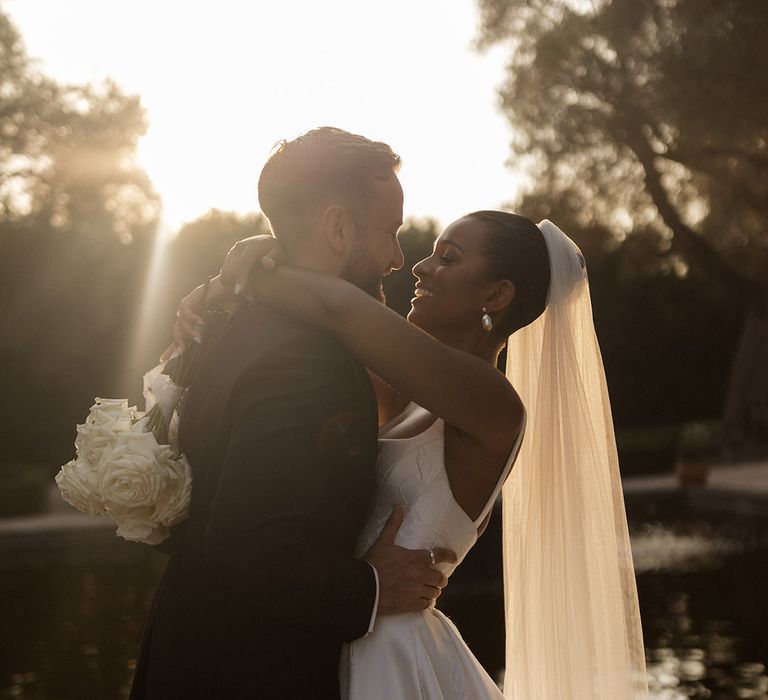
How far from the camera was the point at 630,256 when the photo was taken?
29.7m

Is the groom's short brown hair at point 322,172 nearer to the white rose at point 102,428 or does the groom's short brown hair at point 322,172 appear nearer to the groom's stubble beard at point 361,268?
the groom's stubble beard at point 361,268

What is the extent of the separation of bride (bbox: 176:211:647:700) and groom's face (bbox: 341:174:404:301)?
0.43 ft

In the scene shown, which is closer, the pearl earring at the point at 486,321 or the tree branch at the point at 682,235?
the pearl earring at the point at 486,321

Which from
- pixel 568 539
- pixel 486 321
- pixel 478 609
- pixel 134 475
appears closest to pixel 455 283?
pixel 486 321

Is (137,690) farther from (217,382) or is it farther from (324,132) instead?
(324,132)

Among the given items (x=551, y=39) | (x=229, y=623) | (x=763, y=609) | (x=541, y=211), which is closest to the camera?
(x=229, y=623)

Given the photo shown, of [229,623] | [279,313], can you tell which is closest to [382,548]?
[229,623]

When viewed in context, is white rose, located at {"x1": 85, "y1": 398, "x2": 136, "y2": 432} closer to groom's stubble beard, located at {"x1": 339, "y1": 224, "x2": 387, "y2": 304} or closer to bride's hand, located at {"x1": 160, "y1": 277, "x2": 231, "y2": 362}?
bride's hand, located at {"x1": 160, "y1": 277, "x2": 231, "y2": 362}

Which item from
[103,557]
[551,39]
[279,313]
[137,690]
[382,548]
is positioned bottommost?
[137,690]

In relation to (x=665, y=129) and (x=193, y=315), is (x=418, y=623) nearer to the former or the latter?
(x=193, y=315)

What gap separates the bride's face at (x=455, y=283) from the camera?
2875mm

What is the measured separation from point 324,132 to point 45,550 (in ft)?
46.5

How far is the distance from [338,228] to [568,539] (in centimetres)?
111

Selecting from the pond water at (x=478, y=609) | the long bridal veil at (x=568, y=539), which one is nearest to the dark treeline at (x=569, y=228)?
the pond water at (x=478, y=609)
